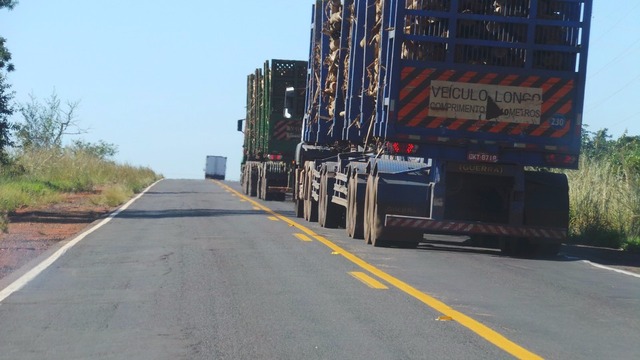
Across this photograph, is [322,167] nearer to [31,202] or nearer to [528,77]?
[528,77]

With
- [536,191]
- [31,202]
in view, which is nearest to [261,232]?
[536,191]

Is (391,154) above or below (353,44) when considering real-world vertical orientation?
below

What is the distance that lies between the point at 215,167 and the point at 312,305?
83.0 m

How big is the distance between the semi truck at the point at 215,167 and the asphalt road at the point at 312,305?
75.1m

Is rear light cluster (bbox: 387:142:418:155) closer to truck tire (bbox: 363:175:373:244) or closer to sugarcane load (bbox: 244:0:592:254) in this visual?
sugarcane load (bbox: 244:0:592:254)

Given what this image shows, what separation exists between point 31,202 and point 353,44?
45.3ft

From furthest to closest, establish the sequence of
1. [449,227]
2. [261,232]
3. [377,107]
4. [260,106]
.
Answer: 1. [260,106]
2. [261,232]
3. [377,107]
4. [449,227]

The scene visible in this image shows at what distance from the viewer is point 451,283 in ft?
42.9

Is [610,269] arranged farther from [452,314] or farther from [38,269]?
[38,269]

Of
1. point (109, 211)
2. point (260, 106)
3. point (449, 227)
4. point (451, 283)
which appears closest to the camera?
point (451, 283)

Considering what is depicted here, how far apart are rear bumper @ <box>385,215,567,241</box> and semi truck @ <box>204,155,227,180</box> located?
251 feet

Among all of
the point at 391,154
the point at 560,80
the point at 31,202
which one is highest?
the point at 560,80

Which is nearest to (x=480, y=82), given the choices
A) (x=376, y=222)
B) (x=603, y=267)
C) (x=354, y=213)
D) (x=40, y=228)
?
(x=376, y=222)

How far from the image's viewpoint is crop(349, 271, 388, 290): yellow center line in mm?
12500
